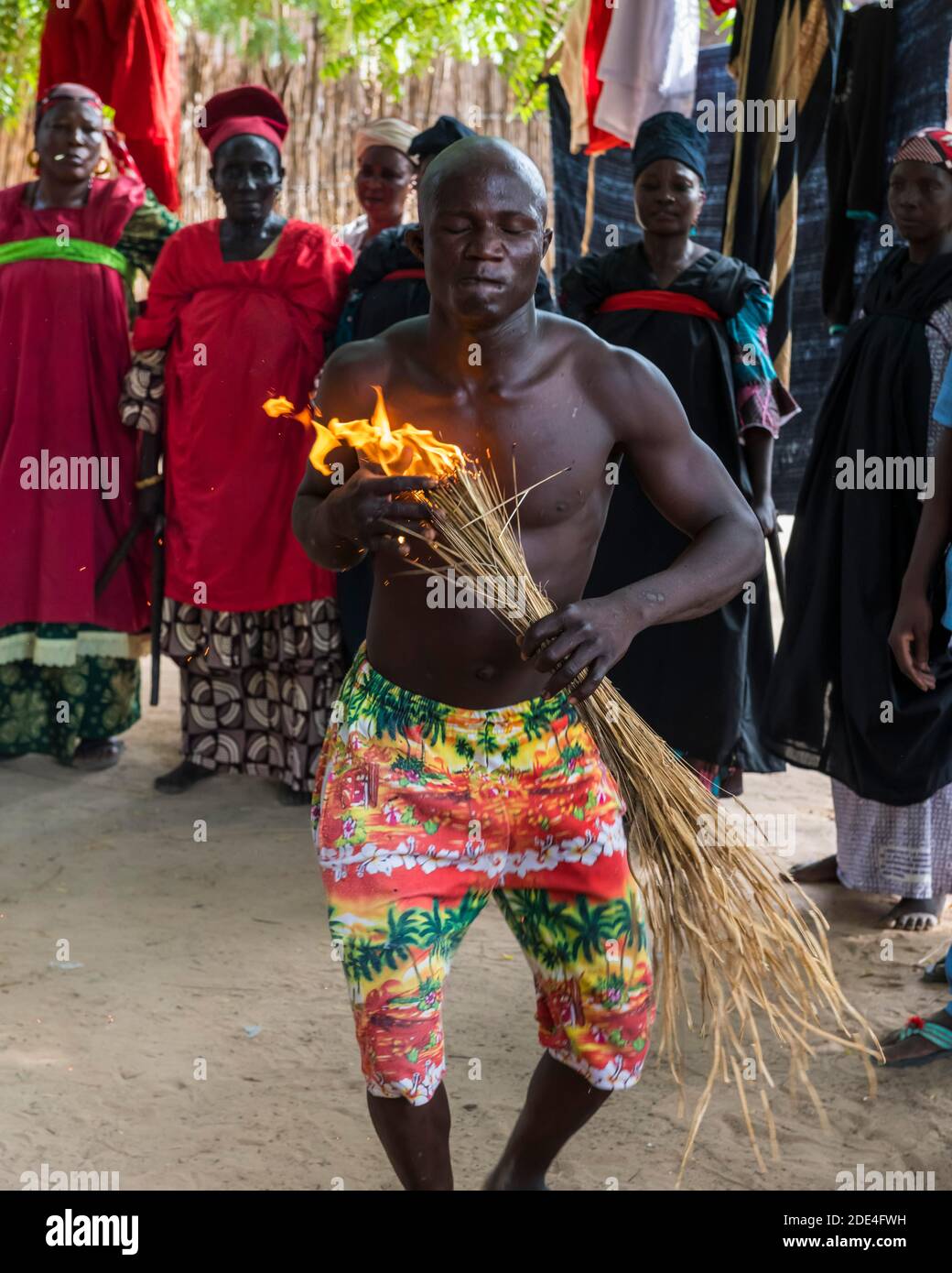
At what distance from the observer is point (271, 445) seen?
4.87 meters

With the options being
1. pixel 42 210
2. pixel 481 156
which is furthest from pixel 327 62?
pixel 481 156

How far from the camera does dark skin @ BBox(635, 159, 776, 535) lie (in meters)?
4.25

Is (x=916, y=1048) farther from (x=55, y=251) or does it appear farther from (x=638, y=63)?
(x=55, y=251)

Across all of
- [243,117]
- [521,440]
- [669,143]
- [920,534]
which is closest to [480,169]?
[521,440]

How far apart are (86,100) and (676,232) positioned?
2309 millimetres

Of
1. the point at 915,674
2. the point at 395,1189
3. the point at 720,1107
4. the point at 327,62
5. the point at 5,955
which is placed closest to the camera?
the point at 395,1189

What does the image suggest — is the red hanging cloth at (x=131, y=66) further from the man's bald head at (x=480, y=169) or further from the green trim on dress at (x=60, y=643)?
the man's bald head at (x=480, y=169)

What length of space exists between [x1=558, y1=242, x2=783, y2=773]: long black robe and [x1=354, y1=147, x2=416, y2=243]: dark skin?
1135mm

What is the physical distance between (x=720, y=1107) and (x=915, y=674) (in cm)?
120

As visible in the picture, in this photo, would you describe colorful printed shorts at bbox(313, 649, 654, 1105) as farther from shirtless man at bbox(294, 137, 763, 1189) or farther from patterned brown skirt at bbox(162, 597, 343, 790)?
patterned brown skirt at bbox(162, 597, 343, 790)

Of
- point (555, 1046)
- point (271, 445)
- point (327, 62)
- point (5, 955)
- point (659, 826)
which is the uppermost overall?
point (327, 62)

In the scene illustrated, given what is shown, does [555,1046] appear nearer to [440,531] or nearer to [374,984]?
[374,984]

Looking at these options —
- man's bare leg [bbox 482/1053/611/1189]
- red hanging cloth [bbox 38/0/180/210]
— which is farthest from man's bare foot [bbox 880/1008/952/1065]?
red hanging cloth [bbox 38/0/180/210]

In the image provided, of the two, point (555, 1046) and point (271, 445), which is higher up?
point (271, 445)
